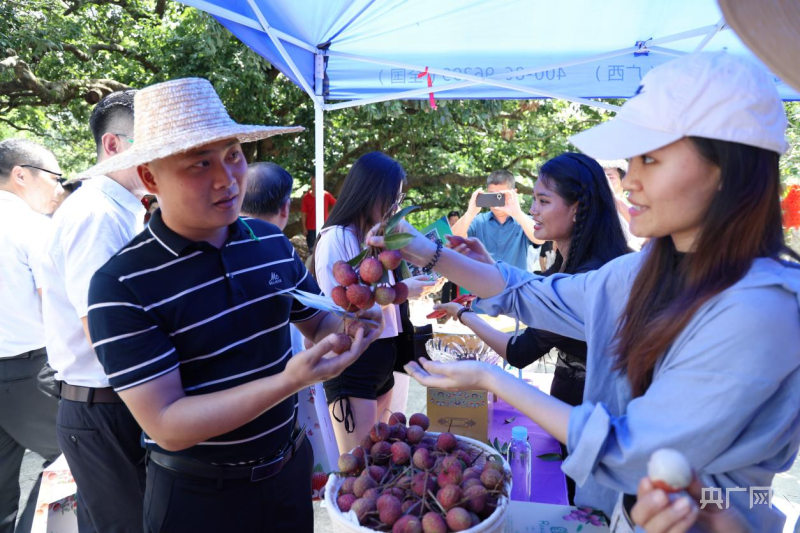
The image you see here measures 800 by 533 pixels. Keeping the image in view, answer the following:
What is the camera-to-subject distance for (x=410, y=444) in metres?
1.63

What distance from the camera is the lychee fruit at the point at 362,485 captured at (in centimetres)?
140

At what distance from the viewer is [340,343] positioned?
4.54 ft

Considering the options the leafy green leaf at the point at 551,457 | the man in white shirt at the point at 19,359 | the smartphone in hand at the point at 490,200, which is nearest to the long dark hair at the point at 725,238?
the leafy green leaf at the point at 551,457

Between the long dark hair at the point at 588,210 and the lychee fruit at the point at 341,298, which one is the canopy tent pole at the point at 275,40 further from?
the lychee fruit at the point at 341,298

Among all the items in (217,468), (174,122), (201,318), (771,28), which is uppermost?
(771,28)

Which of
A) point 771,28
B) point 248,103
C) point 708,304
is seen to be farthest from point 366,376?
point 248,103

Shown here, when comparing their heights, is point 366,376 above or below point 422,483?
A: below

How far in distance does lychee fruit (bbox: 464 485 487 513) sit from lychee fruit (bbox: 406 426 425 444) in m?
0.29

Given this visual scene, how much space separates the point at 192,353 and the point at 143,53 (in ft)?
29.1

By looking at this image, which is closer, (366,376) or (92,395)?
(92,395)

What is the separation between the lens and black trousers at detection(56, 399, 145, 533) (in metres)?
2.12

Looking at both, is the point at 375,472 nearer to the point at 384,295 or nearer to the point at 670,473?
the point at 384,295

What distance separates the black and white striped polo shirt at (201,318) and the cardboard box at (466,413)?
1000 mm

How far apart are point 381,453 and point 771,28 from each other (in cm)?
132
